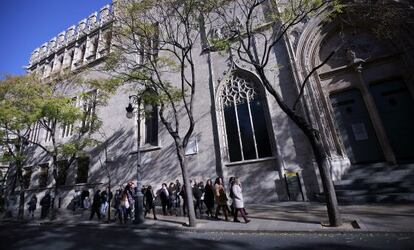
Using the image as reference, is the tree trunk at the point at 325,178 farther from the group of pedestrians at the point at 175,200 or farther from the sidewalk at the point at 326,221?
the group of pedestrians at the point at 175,200

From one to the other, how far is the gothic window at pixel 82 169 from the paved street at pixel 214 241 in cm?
1082

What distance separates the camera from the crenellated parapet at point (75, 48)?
73.7 ft

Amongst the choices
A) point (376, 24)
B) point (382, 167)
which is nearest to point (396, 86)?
point (376, 24)

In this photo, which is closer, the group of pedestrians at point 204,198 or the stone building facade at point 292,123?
the group of pedestrians at point 204,198

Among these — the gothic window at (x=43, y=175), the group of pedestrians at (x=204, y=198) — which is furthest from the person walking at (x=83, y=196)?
the group of pedestrians at (x=204, y=198)

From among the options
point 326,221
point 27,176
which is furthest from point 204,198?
point 27,176

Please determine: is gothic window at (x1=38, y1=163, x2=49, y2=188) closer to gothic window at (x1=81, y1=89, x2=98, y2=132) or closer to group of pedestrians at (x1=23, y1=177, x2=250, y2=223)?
gothic window at (x1=81, y1=89, x2=98, y2=132)

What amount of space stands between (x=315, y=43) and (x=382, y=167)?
7.32 meters

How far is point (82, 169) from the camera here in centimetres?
1875

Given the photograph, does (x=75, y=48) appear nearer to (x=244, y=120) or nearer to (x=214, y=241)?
(x=244, y=120)

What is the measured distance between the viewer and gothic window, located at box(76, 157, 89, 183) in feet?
60.8

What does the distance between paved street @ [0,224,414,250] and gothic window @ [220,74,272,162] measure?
6.81 m

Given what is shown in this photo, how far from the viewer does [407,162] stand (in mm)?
10008

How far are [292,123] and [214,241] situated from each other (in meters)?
8.19
